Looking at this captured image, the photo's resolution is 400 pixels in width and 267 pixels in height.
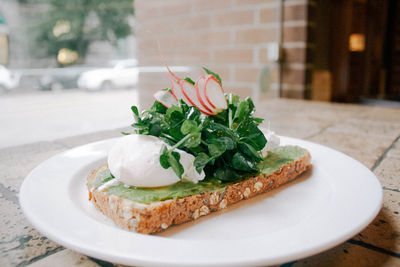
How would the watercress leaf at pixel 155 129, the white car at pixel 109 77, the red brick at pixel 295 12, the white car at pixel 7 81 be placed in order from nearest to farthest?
the watercress leaf at pixel 155 129 < the red brick at pixel 295 12 < the white car at pixel 7 81 < the white car at pixel 109 77

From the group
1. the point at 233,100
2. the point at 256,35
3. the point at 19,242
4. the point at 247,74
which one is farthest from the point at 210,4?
the point at 19,242

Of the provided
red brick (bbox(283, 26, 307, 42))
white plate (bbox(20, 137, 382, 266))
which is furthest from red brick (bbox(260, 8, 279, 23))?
white plate (bbox(20, 137, 382, 266))

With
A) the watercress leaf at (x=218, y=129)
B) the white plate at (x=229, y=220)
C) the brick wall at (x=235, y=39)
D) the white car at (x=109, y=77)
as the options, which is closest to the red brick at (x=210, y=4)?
the brick wall at (x=235, y=39)

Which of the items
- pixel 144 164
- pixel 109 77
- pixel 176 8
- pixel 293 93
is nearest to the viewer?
pixel 144 164

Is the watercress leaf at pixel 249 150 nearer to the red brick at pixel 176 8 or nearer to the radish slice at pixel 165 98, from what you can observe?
the radish slice at pixel 165 98

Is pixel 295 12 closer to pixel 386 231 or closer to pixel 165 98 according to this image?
pixel 165 98

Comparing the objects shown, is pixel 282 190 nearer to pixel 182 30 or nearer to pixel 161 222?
pixel 161 222

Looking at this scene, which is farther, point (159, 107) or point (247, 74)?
point (247, 74)
